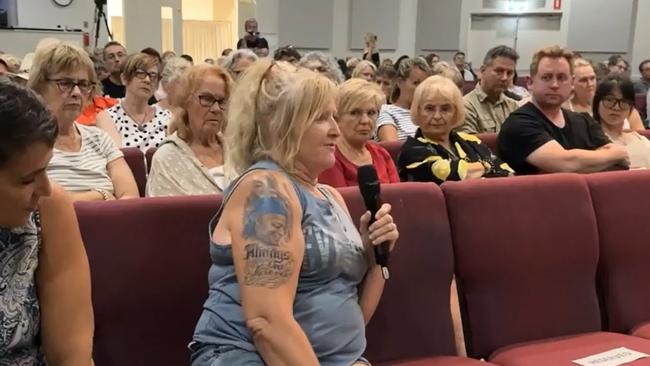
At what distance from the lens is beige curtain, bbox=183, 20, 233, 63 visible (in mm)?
12656

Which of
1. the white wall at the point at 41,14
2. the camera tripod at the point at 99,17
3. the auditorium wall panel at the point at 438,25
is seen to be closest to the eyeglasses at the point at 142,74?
the camera tripod at the point at 99,17

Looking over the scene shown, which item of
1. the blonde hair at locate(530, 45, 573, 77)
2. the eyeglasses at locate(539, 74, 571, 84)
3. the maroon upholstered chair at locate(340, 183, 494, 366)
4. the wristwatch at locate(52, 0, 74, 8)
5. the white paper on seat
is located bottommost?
the white paper on seat

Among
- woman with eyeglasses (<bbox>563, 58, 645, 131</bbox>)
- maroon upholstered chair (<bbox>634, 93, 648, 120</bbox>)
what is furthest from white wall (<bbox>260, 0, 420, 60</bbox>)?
woman with eyeglasses (<bbox>563, 58, 645, 131</bbox>)

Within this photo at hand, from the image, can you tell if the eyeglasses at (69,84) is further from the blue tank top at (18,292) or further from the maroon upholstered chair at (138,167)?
the blue tank top at (18,292)

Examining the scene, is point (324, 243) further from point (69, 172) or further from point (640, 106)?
point (640, 106)

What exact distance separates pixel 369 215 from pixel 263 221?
30 cm

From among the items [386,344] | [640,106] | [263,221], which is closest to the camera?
[263,221]

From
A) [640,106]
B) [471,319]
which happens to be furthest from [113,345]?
[640,106]

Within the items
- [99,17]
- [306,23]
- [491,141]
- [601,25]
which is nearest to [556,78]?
[491,141]

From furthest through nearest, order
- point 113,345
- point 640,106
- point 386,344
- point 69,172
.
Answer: point 640,106, point 69,172, point 386,344, point 113,345

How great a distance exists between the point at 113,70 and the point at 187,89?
11.7 ft

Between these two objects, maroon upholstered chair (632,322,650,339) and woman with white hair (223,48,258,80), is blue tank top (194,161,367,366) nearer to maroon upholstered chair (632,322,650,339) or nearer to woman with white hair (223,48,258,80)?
maroon upholstered chair (632,322,650,339)

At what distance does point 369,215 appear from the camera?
162 centimetres

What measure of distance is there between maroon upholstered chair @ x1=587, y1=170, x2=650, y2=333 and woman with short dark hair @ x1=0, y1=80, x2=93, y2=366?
1657 mm
